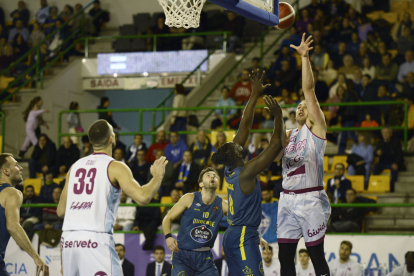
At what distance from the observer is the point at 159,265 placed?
10.8 m

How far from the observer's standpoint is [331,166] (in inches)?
500

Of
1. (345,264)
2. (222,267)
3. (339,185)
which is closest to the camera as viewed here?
A: (345,264)

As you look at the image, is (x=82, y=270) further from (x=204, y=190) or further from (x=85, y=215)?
(x=204, y=190)

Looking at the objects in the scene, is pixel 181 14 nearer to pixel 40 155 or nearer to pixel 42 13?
pixel 40 155

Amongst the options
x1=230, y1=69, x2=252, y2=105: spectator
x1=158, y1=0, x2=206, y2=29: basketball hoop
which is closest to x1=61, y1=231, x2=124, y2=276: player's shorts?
x1=158, y1=0, x2=206, y2=29: basketball hoop

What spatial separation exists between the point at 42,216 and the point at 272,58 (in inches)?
333

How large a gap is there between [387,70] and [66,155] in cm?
844

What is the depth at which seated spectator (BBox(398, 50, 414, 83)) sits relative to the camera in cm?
1377

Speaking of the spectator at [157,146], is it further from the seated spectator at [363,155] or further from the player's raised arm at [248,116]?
the player's raised arm at [248,116]

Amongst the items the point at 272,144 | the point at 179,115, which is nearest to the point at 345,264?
the point at 272,144

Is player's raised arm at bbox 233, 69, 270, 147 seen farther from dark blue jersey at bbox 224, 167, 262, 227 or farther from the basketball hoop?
the basketball hoop

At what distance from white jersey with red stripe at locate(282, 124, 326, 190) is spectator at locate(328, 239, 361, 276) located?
12.3ft

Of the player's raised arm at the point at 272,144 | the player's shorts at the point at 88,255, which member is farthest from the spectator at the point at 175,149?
the player's shorts at the point at 88,255

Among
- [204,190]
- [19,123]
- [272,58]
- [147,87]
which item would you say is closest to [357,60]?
[272,58]
